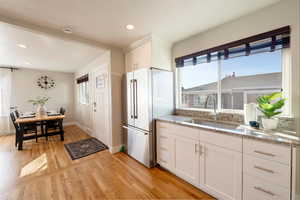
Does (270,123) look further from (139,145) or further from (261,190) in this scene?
(139,145)

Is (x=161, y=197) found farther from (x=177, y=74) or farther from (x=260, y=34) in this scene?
(x=260, y=34)

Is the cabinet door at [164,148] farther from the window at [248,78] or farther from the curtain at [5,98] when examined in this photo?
the curtain at [5,98]

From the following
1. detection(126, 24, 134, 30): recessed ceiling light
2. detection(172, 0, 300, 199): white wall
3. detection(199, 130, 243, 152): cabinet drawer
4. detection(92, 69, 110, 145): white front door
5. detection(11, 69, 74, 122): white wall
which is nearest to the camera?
detection(199, 130, 243, 152): cabinet drawer

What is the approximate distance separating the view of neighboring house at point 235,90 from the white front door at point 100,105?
2.01m

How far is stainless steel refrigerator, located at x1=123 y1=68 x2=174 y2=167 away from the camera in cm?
234

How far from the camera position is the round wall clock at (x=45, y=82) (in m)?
5.22

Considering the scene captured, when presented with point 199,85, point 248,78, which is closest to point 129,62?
point 199,85

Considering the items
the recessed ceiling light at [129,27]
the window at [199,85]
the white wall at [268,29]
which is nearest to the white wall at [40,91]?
the recessed ceiling light at [129,27]

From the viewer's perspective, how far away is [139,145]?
99.2 inches

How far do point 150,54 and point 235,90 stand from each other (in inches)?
64.8

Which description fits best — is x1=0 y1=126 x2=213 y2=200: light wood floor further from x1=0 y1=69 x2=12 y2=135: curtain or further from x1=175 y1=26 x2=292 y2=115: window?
x1=0 y1=69 x2=12 y2=135: curtain

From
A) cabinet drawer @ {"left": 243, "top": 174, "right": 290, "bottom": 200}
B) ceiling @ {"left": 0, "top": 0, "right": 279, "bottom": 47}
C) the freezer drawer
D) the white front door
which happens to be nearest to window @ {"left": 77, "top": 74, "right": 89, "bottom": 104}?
the white front door

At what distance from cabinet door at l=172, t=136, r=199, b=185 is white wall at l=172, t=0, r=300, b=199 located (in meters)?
1.12

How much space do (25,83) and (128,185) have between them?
18.8 feet
